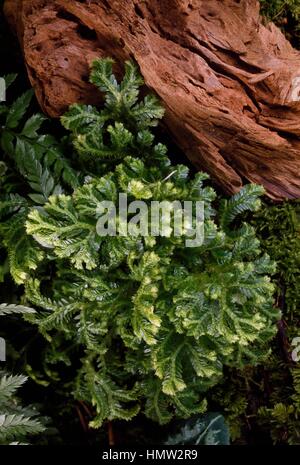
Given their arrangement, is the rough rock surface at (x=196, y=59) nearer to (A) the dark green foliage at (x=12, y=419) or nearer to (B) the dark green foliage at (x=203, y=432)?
(A) the dark green foliage at (x=12, y=419)

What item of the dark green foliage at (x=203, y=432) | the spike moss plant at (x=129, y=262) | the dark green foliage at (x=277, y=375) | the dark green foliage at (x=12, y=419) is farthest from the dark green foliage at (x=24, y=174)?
the dark green foliage at (x=203, y=432)

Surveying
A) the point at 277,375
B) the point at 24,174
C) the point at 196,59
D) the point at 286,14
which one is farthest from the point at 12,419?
the point at 286,14

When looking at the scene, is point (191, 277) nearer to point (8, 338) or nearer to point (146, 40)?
point (146, 40)

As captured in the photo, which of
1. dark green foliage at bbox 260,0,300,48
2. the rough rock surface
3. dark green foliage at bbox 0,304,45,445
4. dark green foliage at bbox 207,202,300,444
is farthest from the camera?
dark green foliage at bbox 207,202,300,444

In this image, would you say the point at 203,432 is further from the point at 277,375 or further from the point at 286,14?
the point at 286,14

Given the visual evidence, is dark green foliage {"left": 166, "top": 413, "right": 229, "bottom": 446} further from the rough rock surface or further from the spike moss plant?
the rough rock surface

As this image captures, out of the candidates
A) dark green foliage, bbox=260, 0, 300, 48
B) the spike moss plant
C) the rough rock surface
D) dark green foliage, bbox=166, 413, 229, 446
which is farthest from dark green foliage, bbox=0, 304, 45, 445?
dark green foliage, bbox=260, 0, 300, 48
